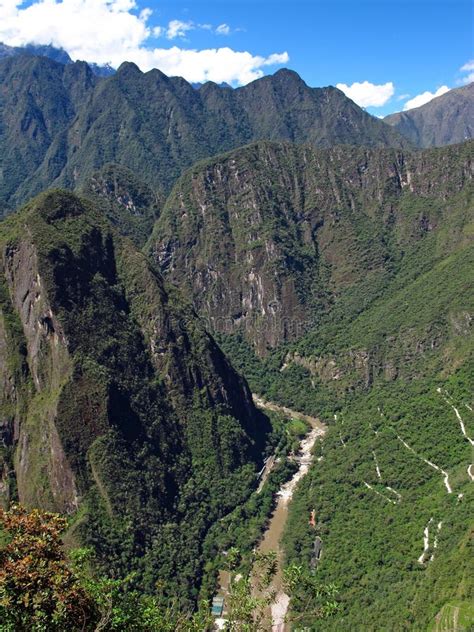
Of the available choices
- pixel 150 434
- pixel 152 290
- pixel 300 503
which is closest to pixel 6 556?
pixel 150 434

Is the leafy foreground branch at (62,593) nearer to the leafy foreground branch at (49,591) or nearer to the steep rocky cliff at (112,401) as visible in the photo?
the leafy foreground branch at (49,591)

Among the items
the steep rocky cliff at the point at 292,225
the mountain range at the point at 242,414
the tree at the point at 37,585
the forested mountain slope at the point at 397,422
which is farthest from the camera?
the steep rocky cliff at the point at 292,225

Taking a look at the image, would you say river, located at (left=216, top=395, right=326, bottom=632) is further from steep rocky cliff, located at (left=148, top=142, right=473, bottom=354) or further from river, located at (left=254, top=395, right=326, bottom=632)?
steep rocky cliff, located at (left=148, top=142, right=473, bottom=354)

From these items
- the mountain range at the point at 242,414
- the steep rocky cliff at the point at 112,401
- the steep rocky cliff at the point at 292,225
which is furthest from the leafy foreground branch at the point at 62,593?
the steep rocky cliff at the point at 292,225

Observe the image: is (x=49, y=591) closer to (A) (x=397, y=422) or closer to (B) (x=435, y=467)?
(B) (x=435, y=467)

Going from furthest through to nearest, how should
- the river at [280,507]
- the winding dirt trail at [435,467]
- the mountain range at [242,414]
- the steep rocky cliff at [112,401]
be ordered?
the winding dirt trail at [435,467]
the steep rocky cliff at [112,401]
the mountain range at [242,414]
the river at [280,507]

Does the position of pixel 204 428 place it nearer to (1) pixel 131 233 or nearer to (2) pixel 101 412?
(2) pixel 101 412

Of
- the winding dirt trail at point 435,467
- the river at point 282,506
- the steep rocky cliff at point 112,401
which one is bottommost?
the river at point 282,506
